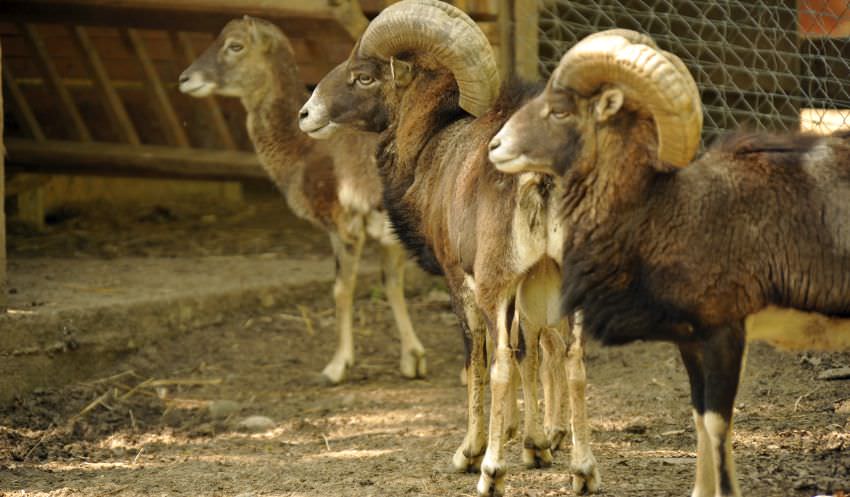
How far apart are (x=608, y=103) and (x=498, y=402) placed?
5.13 feet

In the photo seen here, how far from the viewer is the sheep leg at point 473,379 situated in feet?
23.2

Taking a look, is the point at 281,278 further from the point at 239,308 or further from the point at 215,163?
the point at 215,163

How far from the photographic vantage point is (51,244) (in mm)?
12328

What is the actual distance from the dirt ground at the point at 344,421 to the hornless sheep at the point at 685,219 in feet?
2.76

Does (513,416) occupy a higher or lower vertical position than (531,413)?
lower

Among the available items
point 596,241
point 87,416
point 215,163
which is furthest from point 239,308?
point 596,241

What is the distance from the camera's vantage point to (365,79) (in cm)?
747

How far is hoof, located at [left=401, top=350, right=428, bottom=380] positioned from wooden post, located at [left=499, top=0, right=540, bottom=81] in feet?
7.14

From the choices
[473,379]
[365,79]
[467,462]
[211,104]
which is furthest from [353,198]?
[467,462]

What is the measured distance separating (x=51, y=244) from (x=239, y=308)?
245 centimetres

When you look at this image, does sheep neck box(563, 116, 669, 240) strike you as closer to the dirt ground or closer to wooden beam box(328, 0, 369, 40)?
→ the dirt ground

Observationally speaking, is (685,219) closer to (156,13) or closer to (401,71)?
(401,71)

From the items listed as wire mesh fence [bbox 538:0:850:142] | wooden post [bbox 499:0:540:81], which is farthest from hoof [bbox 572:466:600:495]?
wooden post [bbox 499:0:540:81]

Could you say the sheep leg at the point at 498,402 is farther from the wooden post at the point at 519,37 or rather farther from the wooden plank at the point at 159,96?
the wooden plank at the point at 159,96
